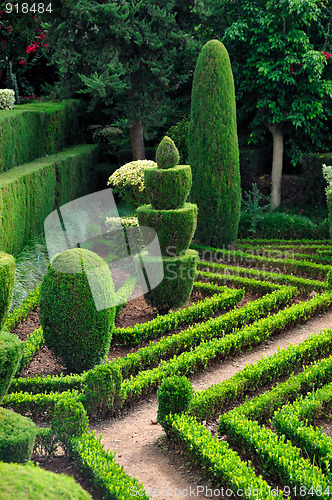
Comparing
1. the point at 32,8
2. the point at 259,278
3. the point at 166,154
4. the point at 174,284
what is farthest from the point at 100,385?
the point at 32,8

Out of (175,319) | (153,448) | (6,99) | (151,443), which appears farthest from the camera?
(6,99)

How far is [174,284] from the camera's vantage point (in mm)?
8727

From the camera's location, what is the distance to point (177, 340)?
24.4ft

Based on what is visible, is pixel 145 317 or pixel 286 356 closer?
pixel 286 356

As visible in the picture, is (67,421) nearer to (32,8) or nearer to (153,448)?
(153,448)

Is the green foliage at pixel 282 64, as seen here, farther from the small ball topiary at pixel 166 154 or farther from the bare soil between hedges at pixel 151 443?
the bare soil between hedges at pixel 151 443

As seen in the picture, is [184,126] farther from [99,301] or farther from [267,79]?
[99,301]

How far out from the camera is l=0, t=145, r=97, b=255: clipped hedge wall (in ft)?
31.9

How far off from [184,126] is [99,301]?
9309 millimetres

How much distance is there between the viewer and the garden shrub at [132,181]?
11.7m

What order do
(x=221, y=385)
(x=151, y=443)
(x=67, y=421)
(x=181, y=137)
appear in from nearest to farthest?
(x=67, y=421) < (x=151, y=443) < (x=221, y=385) < (x=181, y=137)

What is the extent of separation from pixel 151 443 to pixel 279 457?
1.40 metres

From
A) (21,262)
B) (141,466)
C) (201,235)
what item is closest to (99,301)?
(141,466)

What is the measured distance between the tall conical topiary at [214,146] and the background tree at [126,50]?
2.36 meters
